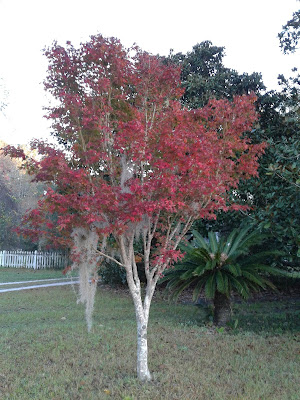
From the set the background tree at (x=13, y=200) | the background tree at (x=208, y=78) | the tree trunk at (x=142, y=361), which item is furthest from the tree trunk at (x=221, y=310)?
the background tree at (x=13, y=200)

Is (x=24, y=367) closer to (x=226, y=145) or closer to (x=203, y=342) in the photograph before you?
(x=203, y=342)

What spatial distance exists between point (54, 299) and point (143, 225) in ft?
26.8

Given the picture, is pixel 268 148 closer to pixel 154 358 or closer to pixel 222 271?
pixel 222 271

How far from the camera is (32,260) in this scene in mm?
25984

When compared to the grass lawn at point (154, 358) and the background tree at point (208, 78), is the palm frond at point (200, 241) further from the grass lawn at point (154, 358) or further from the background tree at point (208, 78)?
the background tree at point (208, 78)

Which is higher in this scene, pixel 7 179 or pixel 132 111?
pixel 7 179

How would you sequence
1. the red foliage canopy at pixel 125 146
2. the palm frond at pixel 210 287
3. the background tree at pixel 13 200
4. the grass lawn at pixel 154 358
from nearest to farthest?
1. the grass lawn at pixel 154 358
2. the red foliage canopy at pixel 125 146
3. the palm frond at pixel 210 287
4. the background tree at pixel 13 200

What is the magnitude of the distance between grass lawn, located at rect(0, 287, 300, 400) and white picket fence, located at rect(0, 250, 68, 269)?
16.8 meters

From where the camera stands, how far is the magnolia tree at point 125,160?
187 inches

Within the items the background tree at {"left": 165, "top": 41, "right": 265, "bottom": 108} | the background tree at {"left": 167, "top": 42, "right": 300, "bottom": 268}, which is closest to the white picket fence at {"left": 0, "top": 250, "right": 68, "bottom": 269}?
the background tree at {"left": 165, "top": 41, "right": 265, "bottom": 108}

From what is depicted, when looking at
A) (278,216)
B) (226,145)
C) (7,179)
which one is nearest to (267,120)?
(278,216)

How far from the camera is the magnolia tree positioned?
4.75m

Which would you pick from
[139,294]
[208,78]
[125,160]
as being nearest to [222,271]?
[139,294]

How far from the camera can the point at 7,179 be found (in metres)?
31.2
